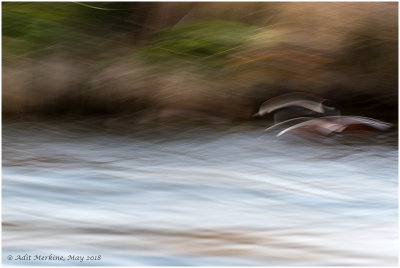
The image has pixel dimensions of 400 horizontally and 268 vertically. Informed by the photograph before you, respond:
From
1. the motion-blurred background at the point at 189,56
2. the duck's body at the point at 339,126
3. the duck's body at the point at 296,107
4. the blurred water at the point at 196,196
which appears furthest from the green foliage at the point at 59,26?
the duck's body at the point at 339,126

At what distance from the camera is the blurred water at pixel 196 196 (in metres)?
1.81

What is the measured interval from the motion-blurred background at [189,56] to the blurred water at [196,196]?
16cm

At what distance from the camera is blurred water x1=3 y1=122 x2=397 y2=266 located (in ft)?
5.95

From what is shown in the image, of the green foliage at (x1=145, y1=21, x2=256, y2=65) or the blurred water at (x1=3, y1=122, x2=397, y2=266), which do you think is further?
the green foliage at (x1=145, y1=21, x2=256, y2=65)

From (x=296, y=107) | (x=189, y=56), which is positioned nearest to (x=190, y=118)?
(x=189, y=56)

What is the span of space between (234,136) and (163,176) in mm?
421

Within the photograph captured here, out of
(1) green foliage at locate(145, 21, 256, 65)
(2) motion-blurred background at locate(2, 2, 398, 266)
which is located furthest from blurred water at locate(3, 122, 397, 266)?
(1) green foliage at locate(145, 21, 256, 65)

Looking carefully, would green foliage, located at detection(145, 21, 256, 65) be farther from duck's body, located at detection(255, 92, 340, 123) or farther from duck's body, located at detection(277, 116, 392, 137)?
duck's body, located at detection(277, 116, 392, 137)

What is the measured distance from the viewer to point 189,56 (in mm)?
2844

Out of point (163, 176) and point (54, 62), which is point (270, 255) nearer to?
point (163, 176)

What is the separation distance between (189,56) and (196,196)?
879 millimetres

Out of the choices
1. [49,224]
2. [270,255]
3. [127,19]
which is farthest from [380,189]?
[127,19]

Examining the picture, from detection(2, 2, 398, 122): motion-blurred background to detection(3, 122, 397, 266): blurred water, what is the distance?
159mm

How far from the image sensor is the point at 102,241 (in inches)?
73.5
